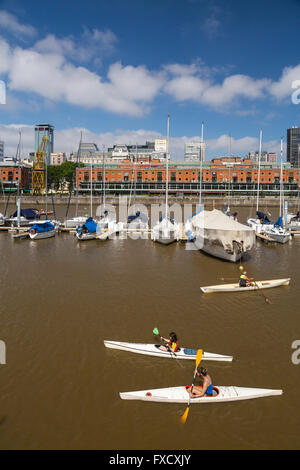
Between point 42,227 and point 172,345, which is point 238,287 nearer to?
point 172,345

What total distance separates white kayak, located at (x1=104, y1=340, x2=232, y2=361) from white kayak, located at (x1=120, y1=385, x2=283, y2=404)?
159 centimetres

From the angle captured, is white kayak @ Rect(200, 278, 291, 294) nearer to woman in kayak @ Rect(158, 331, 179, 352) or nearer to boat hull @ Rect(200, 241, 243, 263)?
boat hull @ Rect(200, 241, 243, 263)

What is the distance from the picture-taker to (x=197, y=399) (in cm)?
784

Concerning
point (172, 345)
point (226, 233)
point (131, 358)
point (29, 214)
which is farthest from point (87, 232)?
point (172, 345)

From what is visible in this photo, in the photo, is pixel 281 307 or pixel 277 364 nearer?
pixel 277 364

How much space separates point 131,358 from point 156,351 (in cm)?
93

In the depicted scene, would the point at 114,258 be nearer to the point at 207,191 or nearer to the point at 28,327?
the point at 28,327

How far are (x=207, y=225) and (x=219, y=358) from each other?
16.9 meters

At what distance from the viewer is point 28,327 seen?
39.9 ft

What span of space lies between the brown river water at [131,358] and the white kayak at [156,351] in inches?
8.8

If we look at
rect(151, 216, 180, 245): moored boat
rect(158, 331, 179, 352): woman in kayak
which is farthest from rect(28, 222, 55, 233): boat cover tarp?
rect(158, 331, 179, 352): woman in kayak

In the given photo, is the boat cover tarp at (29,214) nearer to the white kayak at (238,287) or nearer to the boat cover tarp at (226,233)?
the boat cover tarp at (226,233)

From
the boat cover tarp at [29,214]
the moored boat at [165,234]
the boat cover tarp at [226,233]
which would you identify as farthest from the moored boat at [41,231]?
the boat cover tarp at [226,233]

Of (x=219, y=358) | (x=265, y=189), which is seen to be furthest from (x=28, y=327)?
(x=265, y=189)
